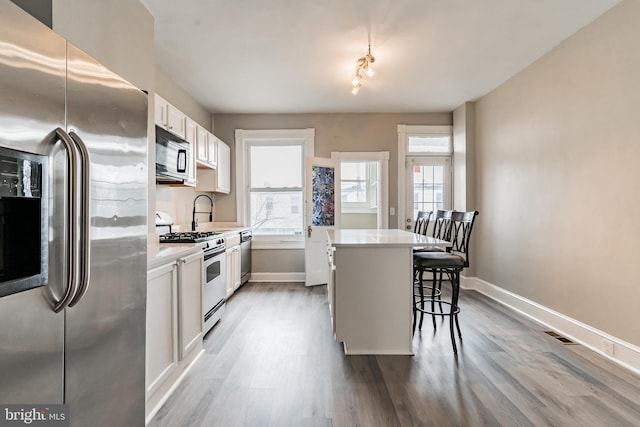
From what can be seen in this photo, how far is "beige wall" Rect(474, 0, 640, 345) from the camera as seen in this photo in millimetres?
2404

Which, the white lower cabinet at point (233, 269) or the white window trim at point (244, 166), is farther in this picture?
the white window trim at point (244, 166)

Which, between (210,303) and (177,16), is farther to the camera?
(210,303)

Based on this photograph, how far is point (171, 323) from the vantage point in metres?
2.07

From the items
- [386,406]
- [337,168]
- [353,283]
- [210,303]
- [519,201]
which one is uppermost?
[337,168]

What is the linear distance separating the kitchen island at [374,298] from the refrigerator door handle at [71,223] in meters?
1.84

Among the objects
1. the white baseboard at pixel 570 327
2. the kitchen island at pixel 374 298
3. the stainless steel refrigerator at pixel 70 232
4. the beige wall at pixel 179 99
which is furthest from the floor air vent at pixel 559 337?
the beige wall at pixel 179 99

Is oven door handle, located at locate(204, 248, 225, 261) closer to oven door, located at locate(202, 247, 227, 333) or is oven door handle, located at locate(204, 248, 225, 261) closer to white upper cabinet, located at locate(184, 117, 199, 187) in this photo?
oven door, located at locate(202, 247, 227, 333)

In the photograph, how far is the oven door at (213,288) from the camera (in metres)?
2.85

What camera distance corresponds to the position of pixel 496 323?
3.28 meters

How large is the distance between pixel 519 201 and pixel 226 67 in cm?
360

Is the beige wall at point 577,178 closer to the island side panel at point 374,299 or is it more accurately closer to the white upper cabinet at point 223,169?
the island side panel at point 374,299

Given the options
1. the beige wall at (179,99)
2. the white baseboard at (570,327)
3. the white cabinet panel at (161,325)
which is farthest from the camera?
the beige wall at (179,99)

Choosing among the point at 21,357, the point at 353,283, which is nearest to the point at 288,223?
the point at 353,283

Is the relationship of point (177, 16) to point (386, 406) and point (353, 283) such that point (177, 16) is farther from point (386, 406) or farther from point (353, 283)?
point (386, 406)
